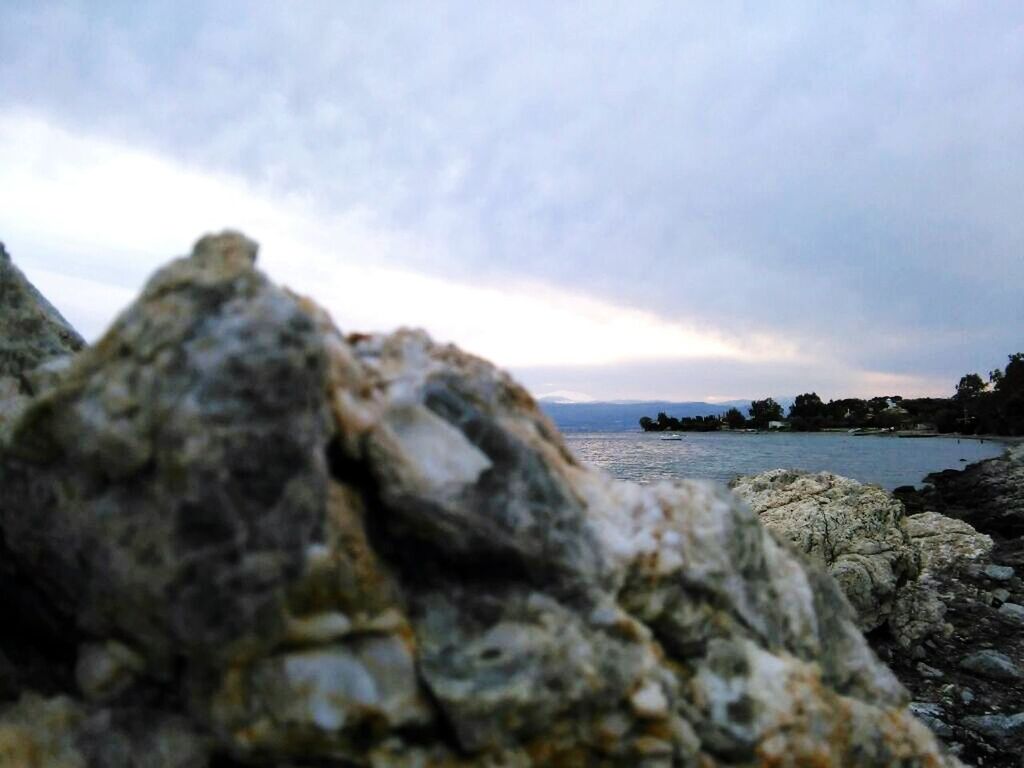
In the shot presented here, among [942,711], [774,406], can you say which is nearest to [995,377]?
[774,406]

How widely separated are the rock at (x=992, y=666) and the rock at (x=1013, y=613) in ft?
10.3

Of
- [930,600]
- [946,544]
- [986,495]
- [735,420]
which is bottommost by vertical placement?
[986,495]

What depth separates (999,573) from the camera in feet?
58.0

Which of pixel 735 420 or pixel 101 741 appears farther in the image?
pixel 735 420

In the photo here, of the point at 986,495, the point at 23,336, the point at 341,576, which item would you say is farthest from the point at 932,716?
the point at 986,495

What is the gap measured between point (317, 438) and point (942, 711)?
1128 centimetres

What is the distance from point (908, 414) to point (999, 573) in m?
171

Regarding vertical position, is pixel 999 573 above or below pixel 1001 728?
above

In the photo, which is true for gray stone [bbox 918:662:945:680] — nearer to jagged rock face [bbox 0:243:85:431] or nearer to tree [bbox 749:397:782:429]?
jagged rock face [bbox 0:243:85:431]

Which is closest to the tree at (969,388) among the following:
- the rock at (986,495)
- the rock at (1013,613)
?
the rock at (986,495)

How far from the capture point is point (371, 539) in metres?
3.47

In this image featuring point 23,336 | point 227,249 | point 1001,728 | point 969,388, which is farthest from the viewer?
point 969,388

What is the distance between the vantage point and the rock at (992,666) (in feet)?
36.6

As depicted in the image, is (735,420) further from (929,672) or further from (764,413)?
(929,672)
